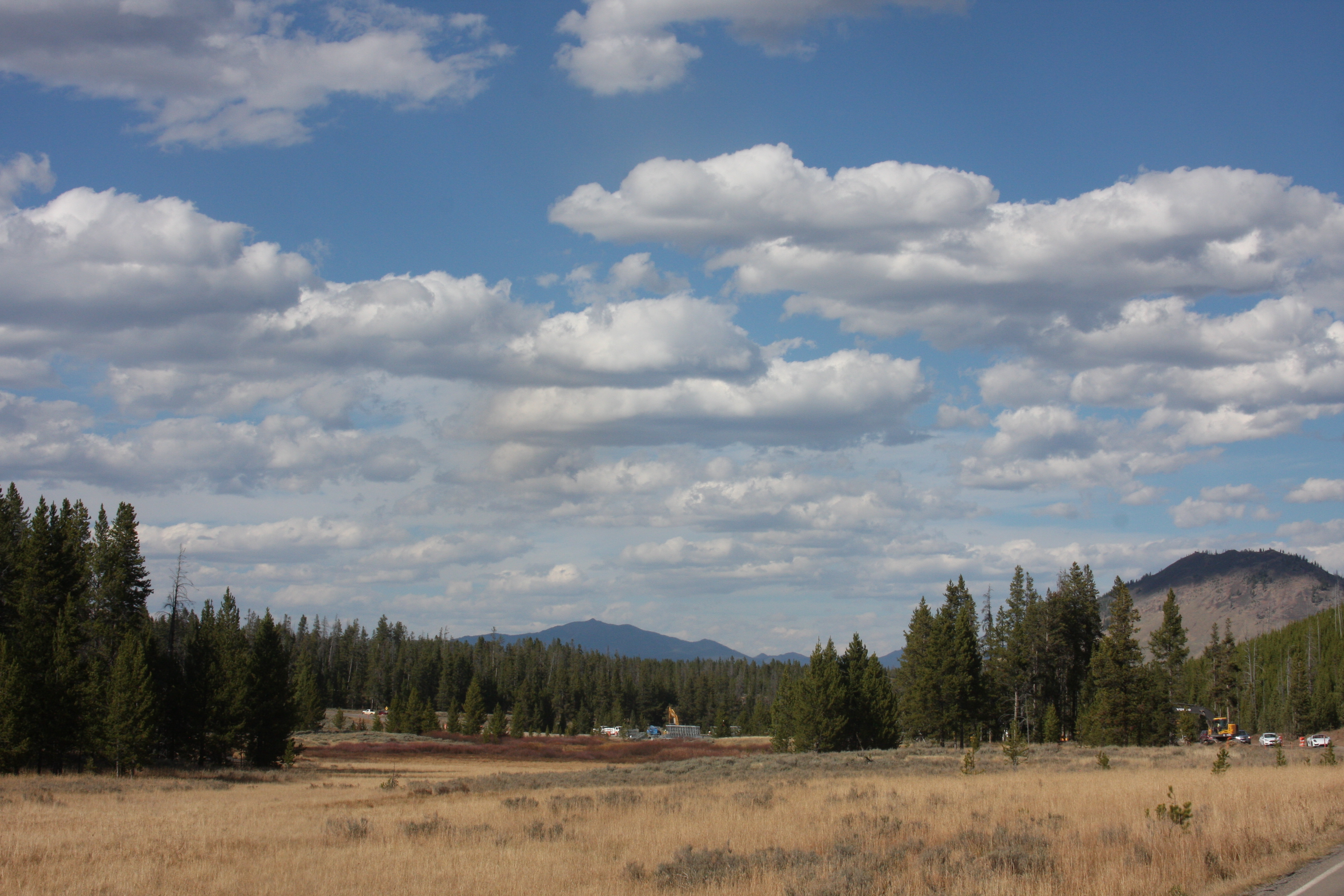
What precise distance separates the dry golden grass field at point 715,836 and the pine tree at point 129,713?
925 centimetres

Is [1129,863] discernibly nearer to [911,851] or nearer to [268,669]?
[911,851]

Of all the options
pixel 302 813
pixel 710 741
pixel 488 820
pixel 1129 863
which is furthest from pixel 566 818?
pixel 710 741

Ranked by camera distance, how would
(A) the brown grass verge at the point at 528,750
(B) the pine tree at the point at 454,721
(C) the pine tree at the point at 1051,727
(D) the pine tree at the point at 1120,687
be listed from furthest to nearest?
(B) the pine tree at the point at 454,721 → (A) the brown grass verge at the point at 528,750 → (C) the pine tree at the point at 1051,727 → (D) the pine tree at the point at 1120,687

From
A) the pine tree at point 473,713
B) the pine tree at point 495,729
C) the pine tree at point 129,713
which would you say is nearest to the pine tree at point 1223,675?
the pine tree at point 495,729

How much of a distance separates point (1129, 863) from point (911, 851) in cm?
401

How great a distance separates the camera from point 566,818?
25062mm

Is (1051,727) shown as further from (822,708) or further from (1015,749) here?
(1015,749)

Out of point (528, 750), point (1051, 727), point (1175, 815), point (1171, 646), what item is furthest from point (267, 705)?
point (1171, 646)

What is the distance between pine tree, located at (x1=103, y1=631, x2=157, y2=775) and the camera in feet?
152

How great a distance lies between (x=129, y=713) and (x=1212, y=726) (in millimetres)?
98818

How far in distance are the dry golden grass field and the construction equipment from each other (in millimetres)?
40638

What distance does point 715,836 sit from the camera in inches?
819

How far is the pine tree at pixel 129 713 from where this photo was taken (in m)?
46.3

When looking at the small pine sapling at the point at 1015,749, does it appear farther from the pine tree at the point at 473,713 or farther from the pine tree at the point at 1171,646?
the pine tree at the point at 473,713
